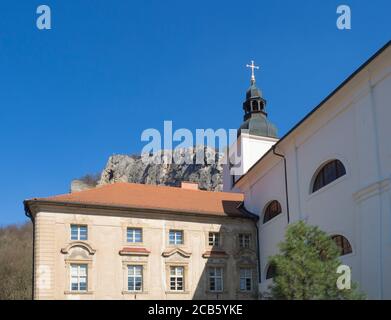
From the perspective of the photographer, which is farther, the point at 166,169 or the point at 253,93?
the point at 166,169

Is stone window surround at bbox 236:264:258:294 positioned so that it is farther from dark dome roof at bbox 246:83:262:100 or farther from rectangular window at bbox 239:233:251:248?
dark dome roof at bbox 246:83:262:100

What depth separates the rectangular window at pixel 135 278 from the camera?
28359mm

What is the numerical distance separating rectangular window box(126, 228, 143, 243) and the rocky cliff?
2003 inches

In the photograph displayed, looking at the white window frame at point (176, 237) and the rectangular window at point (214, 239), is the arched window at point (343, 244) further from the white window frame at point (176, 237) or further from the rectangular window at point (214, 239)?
the white window frame at point (176, 237)

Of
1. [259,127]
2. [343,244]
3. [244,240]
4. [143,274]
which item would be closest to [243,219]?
[244,240]

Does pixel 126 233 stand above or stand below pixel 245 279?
above

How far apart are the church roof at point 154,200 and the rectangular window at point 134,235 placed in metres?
1.16

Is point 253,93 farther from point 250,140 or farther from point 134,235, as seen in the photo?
point 134,235

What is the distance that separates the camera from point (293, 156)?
27078mm

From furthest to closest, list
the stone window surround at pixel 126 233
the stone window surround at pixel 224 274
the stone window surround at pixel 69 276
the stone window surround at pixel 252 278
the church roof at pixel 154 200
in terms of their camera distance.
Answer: the stone window surround at pixel 252 278 < the stone window surround at pixel 224 274 < the stone window surround at pixel 126 233 < the church roof at pixel 154 200 < the stone window surround at pixel 69 276

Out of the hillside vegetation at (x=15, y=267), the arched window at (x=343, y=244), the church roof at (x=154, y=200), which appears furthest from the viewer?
the hillside vegetation at (x=15, y=267)

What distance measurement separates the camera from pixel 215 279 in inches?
1193

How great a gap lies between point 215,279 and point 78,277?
7.45 m

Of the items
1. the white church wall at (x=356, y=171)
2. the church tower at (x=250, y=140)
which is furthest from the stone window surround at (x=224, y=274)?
the church tower at (x=250, y=140)
